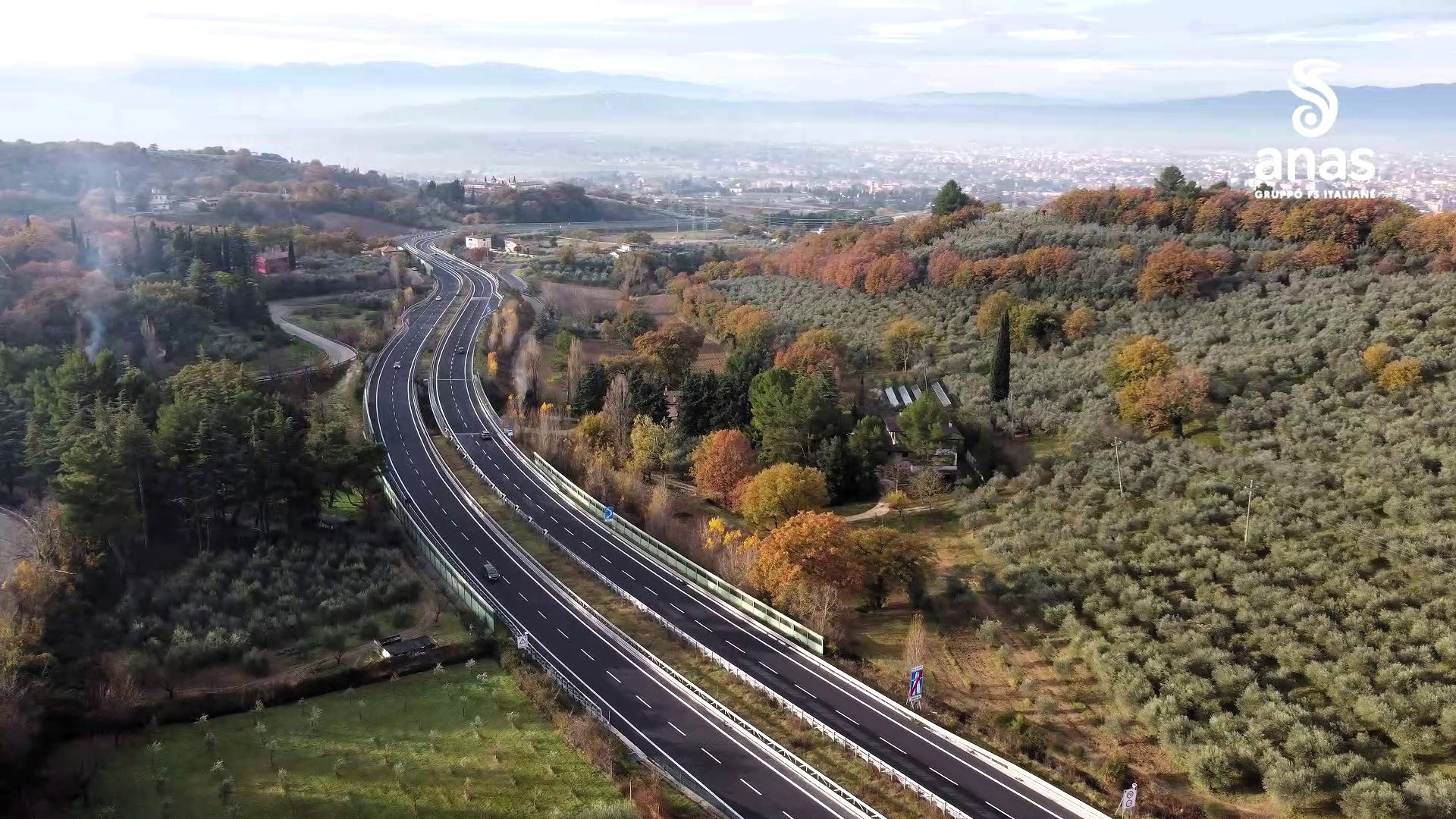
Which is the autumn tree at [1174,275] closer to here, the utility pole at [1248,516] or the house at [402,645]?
the utility pole at [1248,516]

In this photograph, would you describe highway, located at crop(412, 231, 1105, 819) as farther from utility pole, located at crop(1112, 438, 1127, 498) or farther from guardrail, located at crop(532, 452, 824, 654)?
utility pole, located at crop(1112, 438, 1127, 498)

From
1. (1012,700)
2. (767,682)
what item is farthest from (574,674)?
(1012,700)

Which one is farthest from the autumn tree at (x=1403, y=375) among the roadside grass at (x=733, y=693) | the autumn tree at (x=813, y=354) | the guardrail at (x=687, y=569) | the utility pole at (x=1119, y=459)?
the roadside grass at (x=733, y=693)

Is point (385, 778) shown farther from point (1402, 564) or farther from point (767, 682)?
point (1402, 564)

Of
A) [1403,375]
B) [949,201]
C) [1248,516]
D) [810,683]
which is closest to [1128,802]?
[810,683]

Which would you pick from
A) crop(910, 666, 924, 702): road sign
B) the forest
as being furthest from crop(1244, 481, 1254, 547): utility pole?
crop(910, 666, 924, 702): road sign
